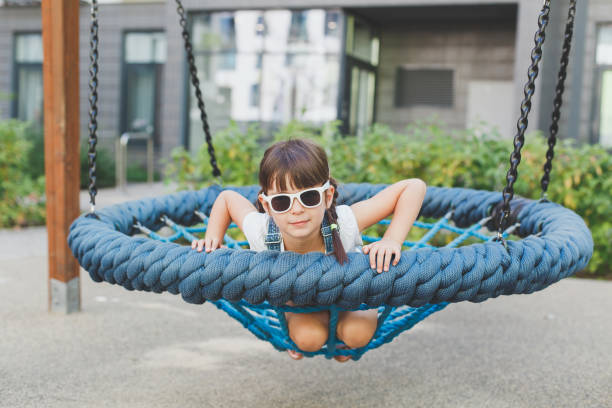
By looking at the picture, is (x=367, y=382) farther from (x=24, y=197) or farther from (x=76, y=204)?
(x=24, y=197)

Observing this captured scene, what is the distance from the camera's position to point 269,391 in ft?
7.79

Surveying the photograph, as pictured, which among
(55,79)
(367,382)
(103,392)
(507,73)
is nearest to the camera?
(103,392)

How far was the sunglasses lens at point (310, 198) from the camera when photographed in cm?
156

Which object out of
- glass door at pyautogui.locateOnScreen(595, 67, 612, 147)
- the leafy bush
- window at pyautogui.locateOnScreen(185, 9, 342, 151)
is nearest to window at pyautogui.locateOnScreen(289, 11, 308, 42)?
window at pyautogui.locateOnScreen(185, 9, 342, 151)

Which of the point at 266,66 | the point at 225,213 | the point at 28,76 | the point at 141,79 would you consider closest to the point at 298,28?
the point at 266,66

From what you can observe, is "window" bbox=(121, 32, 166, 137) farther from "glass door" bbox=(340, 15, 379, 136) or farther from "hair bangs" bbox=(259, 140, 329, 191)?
"hair bangs" bbox=(259, 140, 329, 191)

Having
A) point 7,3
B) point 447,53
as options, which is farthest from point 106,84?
point 447,53

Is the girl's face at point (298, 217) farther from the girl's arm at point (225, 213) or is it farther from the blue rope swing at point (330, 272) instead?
the girl's arm at point (225, 213)

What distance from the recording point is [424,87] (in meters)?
11.1

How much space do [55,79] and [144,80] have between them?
32.2ft

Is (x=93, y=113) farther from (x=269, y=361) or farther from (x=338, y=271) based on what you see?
(x=269, y=361)

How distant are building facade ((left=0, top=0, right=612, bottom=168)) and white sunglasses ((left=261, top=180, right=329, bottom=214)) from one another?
7.77m

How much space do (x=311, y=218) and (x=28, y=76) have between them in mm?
13376

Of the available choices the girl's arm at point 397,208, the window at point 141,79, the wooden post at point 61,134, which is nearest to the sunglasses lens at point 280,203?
the girl's arm at point 397,208
